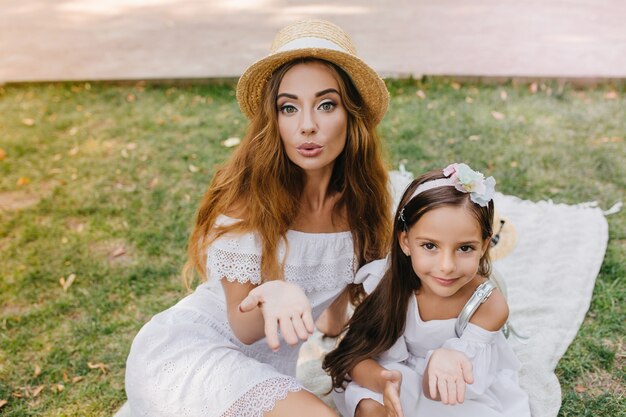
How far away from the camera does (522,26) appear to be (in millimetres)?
6426

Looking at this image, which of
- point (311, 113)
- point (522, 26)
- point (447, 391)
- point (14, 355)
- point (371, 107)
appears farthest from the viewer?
point (522, 26)

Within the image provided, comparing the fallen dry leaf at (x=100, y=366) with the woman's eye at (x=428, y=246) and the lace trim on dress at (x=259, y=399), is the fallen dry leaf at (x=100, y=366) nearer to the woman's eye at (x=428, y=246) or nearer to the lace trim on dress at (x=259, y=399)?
the lace trim on dress at (x=259, y=399)

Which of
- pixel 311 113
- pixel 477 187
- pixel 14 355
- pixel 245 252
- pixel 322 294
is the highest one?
pixel 311 113

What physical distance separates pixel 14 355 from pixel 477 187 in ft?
7.58

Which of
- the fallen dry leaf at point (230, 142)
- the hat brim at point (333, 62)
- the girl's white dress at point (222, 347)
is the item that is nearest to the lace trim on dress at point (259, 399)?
the girl's white dress at point (222, 347)

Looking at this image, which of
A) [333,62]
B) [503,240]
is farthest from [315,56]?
[503,240]

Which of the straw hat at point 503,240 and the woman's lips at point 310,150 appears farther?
the straw hat at point 503,240

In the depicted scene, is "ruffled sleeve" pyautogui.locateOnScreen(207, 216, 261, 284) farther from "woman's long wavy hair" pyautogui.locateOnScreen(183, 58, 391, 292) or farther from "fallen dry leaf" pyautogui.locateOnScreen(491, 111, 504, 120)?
"fallen dry leaf" pyautogui.locateOnScreen(491, 111, 504, 120)

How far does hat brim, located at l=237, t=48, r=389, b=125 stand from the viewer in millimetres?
2041

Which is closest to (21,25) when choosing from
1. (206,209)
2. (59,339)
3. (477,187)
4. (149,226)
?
(149,226)

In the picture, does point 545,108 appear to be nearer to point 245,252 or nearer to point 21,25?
point 245,252

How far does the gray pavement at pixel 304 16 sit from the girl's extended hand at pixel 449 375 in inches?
155

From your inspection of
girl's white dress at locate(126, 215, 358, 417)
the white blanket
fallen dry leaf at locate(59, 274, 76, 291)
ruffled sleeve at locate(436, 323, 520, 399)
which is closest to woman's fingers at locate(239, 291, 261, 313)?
girl's white dress at locate(126, 215, 358, 417)

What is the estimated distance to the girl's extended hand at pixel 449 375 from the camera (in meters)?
1.80
